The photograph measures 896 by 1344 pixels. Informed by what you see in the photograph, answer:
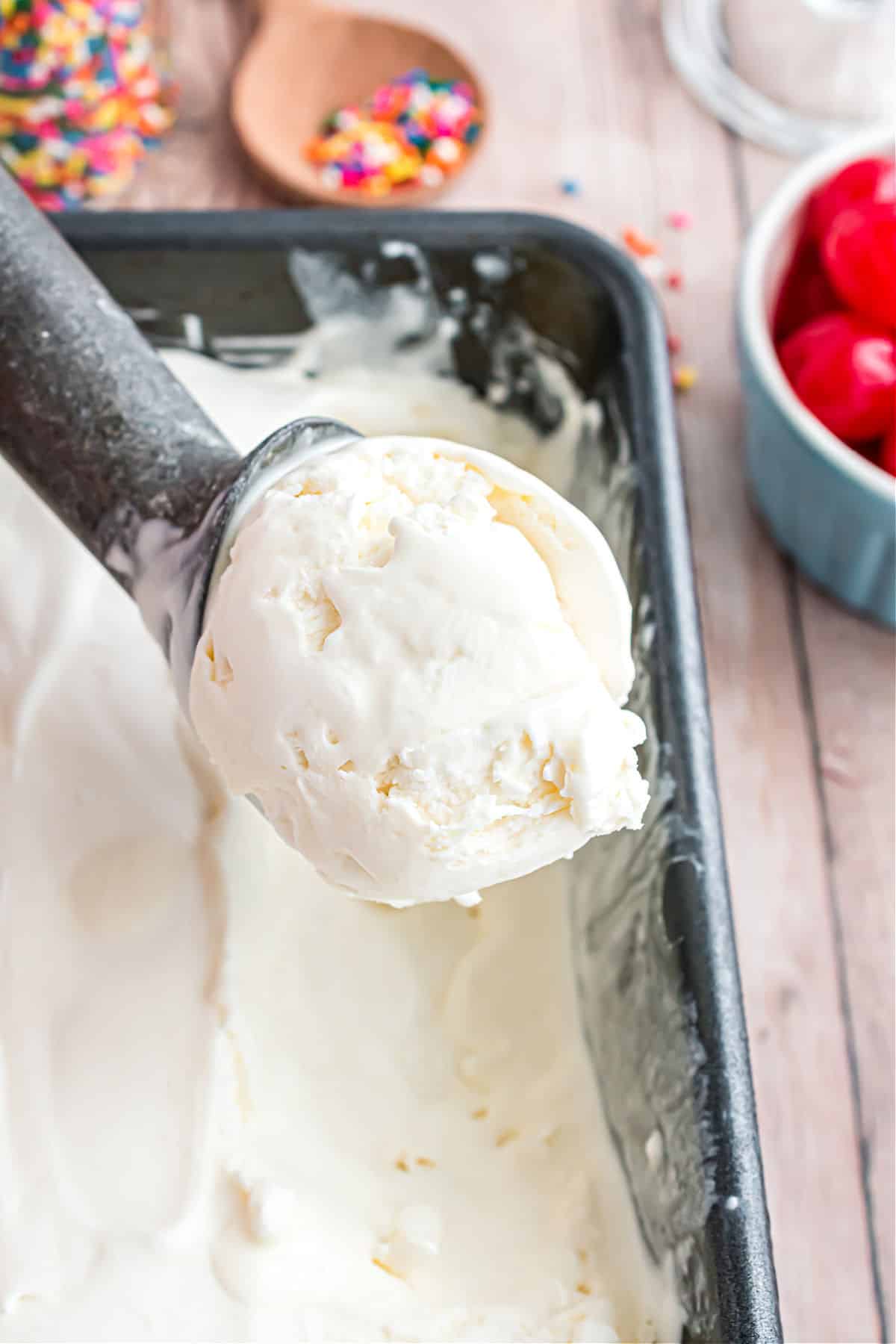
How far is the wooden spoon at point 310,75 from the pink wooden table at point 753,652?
5 cm

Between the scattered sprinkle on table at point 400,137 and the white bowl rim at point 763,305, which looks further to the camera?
the scattered sprinkle on table at point 400,137

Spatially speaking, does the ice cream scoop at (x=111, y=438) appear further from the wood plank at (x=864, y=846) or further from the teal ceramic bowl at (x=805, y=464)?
the wood plank at (x=864, y=846)

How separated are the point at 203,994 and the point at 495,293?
0.56 metres

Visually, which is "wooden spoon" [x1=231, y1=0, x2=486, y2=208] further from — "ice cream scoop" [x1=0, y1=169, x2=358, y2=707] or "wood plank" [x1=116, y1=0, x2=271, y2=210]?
"ice cream scoop" [x1=0, y1=169, x2=358, y2=707]

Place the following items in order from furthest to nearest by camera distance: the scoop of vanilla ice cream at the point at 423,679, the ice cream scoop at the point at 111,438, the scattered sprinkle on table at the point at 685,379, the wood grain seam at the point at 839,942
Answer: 1. the scattered sprinkle on table at the point at 685,379
2. the wood grain seam at the point at 839,942
3. the ice cream scoop at the point at 111,438
4. the scoop of vanilla ice cream at the point at 423,679

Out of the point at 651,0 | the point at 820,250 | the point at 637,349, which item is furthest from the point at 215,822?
the point at 651,0

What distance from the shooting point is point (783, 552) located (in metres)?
1.26

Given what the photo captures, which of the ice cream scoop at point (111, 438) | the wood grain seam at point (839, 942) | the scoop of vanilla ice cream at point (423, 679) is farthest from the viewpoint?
the wood grain seam at point (839, 942)

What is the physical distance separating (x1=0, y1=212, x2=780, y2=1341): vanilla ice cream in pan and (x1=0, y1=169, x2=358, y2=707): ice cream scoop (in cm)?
6

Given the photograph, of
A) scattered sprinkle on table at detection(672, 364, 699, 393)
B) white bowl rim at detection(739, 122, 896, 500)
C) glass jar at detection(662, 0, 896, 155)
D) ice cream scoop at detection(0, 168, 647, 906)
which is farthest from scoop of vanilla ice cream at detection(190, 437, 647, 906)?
glass jar at detection(662, 0, 896, 155)

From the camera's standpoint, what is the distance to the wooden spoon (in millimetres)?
1376

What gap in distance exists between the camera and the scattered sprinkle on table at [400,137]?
1375 mm

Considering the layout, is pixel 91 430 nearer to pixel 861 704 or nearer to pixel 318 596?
pixel 318 596

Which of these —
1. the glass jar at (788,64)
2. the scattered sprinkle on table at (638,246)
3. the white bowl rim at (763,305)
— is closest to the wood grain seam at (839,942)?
the white bowl rim at (763,305)
